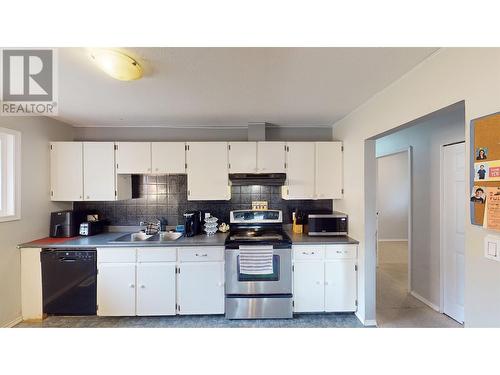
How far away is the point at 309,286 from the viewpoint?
266 centimetres

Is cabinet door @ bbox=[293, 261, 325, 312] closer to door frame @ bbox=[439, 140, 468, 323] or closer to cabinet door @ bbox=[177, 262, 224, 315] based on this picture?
cabinet door @ bbox=[177, 262, 224, 315]

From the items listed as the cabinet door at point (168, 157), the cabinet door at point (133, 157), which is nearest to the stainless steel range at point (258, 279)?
the cabinet door at point (168, 157)

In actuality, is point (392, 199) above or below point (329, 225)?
above

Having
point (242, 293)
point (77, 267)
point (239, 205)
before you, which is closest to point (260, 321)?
point (242, 293)

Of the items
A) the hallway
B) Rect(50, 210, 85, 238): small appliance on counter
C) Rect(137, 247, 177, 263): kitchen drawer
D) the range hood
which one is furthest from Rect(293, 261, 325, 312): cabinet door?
Rect(50, 210, 85, 238): small appliance on counter

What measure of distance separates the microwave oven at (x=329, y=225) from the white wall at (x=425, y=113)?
0.11m

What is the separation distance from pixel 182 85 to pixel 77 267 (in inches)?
91.8

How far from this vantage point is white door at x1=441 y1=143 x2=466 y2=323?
2.49 m

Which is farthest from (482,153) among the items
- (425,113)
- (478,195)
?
(425,113)

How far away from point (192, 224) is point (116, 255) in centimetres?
91

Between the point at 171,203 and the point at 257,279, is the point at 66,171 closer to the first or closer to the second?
the point at 171,203
